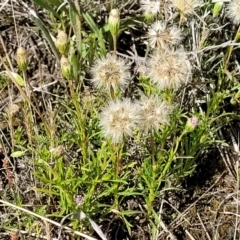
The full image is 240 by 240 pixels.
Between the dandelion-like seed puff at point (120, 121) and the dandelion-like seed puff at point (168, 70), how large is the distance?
3.8 inches

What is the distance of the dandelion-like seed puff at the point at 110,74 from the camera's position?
1344 millimetres

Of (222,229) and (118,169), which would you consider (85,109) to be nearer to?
(118,169)

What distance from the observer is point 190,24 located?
1.81 meters

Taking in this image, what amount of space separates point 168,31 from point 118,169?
0.43m

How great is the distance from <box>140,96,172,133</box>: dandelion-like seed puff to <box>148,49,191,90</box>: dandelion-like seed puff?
0.05m

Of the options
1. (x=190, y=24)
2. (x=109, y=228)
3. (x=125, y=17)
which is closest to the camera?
(x=109, y=228)

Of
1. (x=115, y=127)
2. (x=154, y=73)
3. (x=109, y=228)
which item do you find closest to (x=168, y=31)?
(x=154, y=73)

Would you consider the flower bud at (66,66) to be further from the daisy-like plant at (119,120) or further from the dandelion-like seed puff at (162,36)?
the dandelion-like seed puff at (162,36)

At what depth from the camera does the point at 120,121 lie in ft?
4.28

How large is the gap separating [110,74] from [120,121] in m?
0.13

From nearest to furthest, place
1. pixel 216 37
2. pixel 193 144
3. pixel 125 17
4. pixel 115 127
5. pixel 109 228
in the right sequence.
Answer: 1. pixel 115 127
2. pixel 193 144
3. pixel 109 228
4. pixel 216 37
5. pixel 125 17

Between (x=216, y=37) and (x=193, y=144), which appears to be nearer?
(x=193, y=144)

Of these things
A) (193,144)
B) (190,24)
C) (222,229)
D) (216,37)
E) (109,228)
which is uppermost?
(190,24)

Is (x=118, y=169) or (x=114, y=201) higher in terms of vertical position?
(x=118, y=169)
